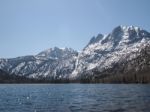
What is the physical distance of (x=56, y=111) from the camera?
75.4 meters

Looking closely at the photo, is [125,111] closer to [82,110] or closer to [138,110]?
[138,110]

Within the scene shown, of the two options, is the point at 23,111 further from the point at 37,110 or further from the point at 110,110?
the point at 110,110

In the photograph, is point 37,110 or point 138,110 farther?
point 37,110

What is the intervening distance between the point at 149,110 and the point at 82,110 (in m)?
16.3

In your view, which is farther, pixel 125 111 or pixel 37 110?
pixel 37 110

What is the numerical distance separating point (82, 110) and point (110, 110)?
7.04m

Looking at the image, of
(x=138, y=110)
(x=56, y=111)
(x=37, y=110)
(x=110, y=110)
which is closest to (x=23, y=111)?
(x=37, y=110)

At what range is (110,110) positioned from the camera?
247 feet

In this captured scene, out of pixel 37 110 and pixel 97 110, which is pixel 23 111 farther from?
pixel 97 110

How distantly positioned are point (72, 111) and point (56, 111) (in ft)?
12.9

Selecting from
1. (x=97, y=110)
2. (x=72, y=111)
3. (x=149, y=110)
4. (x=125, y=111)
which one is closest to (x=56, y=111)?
(x=72, y=111)

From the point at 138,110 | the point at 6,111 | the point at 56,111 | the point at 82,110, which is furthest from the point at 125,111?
the point at 6,111

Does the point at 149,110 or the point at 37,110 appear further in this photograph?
the point at 37,110

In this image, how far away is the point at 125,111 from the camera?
2859 inches
